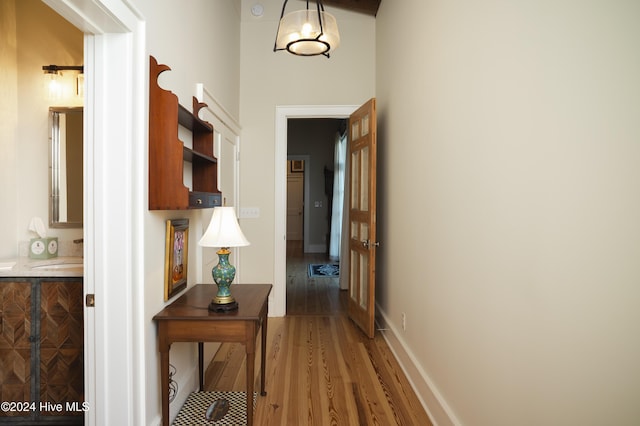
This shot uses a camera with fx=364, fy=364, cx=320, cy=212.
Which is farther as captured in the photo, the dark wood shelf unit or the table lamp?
the table lamp

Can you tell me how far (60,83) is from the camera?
2436 millimetres

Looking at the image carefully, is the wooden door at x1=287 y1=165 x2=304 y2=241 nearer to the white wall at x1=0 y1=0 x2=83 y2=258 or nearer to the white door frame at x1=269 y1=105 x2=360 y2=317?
the white door frame at x1=269 y1=105 x2=360 y2=317

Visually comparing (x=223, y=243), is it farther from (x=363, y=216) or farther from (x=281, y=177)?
(x=281, y=177)

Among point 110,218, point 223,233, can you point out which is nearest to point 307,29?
point 223,233

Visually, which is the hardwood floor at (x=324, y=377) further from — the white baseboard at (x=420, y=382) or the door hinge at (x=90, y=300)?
the door hinge at (x=90, y=300)

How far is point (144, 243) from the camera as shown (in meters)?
1.69

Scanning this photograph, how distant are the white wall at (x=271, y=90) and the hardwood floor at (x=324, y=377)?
794 mm

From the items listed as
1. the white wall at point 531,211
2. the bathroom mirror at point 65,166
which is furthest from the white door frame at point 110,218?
the white wall at point 531,211

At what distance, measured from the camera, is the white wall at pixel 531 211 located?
35.5 inches

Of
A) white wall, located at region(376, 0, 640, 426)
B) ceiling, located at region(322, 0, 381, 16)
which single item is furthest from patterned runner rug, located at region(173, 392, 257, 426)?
ceiling, located at region(322, 0, 381, 16)

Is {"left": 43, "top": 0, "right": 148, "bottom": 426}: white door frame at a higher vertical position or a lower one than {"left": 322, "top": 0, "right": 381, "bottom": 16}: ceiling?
lower

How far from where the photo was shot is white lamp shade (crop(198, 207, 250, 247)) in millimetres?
1889

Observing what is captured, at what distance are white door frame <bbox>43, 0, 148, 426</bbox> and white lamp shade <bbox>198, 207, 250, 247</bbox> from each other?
390 mm

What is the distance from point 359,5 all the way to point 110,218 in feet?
12.1
